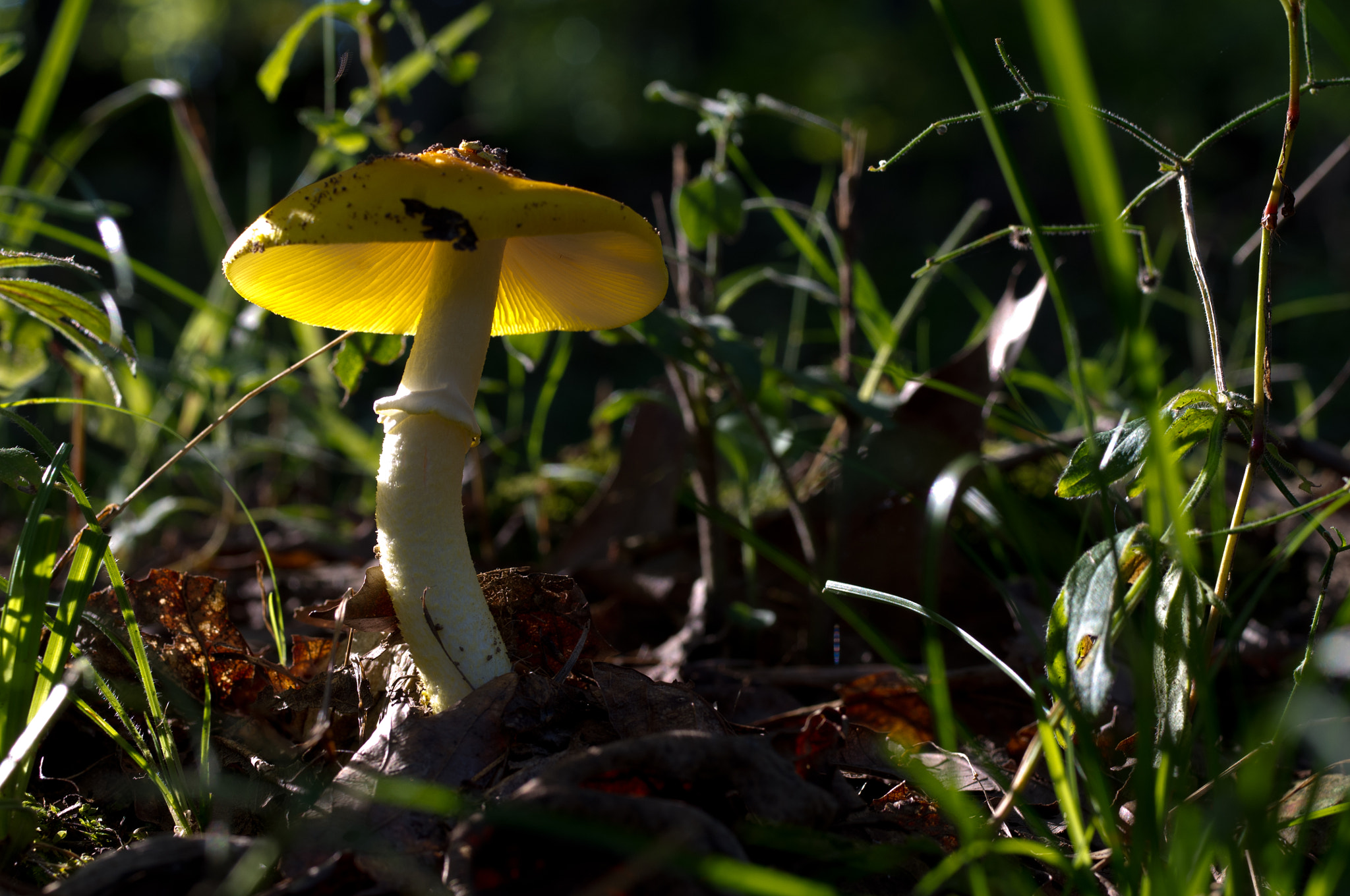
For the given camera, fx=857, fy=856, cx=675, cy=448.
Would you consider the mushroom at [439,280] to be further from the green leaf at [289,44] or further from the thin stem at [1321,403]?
the thin stem at [1321,403]

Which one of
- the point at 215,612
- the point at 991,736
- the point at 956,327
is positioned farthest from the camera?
the point at 956,327

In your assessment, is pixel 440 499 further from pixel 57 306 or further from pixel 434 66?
pixel 434 66

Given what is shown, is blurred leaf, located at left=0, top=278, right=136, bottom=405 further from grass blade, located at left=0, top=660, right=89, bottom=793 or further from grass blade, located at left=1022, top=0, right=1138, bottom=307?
grass blade, located at left=1022, top=0, right=1138, bottom=307

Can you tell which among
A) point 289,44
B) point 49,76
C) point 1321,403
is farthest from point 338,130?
point 1321,403

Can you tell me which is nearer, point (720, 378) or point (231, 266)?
point (231, 266)

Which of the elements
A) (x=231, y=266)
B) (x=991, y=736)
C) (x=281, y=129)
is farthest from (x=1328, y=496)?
(x=281, y=129)

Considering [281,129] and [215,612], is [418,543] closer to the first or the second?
[215,612]

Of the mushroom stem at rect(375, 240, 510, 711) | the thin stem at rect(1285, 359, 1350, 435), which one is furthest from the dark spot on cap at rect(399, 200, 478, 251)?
the thin stem at rect(1285, 359, 1350, 435)
